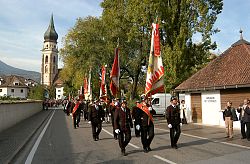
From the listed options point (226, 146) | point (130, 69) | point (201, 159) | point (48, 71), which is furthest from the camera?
point (48, 71)

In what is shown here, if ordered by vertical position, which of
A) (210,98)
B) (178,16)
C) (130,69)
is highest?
(178,16)

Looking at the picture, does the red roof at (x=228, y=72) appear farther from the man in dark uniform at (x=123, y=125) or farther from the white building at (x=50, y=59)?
the white building at (x=50, y=59)

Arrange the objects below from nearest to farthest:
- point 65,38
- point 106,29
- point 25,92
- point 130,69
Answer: point 106,29
point 130,69
point 65,38
point 25,92

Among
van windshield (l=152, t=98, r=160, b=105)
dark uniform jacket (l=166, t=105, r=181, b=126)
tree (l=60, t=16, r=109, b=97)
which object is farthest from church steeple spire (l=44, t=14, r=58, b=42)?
dark uniform jacket (l=166, t=105, r=181, b=126)

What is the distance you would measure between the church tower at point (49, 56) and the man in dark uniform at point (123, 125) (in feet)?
433

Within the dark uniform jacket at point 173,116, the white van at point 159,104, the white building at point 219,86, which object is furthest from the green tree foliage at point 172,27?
the dark uniform jacket at point 173,116

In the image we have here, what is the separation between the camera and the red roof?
1722 cm

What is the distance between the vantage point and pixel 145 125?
10070 mm

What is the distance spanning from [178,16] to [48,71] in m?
123

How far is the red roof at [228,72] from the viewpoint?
17.2m

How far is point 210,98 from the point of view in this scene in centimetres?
1927

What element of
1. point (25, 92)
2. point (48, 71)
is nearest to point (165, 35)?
point (25, 92)

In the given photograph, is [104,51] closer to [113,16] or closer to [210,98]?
[113,16]

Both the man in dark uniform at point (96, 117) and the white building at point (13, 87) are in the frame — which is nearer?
the man in dark uniform at point (96, 117)
